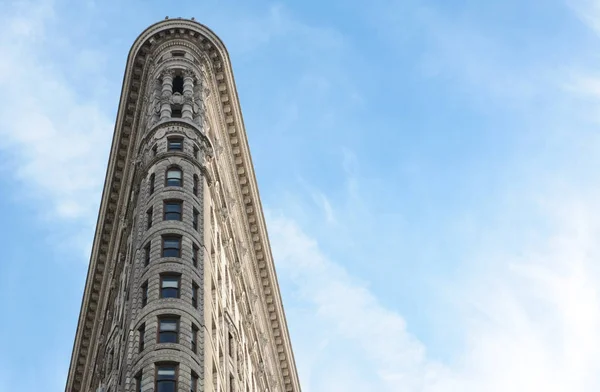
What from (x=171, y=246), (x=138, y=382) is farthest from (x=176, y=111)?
(x=138, y=382)

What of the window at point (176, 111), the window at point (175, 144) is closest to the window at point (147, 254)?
the window at point (175, 144)

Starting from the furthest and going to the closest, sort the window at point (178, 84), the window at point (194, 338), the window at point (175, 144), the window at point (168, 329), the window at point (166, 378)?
the window at point (178, 84), the window at point (175, 144), the window at point (194, 338), the window at point (168, 329), the window at point (166, 378)

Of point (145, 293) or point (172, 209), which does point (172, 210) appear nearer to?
point (172, 209)

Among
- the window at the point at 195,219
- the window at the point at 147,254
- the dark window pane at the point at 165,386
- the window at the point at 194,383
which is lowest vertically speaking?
the dark window pane at the point at 165,386

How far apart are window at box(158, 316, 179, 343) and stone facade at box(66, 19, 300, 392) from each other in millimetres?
79

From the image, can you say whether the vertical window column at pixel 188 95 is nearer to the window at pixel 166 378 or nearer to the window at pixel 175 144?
the window at pixel 175 144

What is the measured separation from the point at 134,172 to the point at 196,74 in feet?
35.8

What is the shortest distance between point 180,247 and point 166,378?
1192 centimetres

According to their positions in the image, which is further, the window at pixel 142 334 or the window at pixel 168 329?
the window at pixel 142 334

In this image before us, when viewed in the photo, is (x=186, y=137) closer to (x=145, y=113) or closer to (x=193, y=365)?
(x=145, y=113)

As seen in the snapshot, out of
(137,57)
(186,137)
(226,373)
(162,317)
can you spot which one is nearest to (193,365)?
(162,317)

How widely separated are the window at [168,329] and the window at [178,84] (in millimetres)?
29642

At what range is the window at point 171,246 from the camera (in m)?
61.4

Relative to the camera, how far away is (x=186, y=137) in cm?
7325
